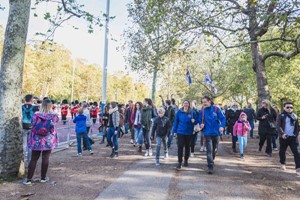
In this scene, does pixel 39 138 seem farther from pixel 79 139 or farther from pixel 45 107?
pixel 79 139

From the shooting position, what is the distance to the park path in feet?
19.0

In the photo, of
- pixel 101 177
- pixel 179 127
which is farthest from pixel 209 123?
pixel 101 177

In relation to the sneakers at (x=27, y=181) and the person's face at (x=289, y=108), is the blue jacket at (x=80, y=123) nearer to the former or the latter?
the sneakers at (x=27, y=181)

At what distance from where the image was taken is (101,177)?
23.8 feet

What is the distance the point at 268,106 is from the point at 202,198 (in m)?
6.77

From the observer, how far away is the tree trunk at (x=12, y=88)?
6762 millimetres

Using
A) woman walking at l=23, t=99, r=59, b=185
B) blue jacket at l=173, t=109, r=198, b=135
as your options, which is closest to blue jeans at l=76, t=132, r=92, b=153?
woman walking at l=23, t=99, r=59, b=185

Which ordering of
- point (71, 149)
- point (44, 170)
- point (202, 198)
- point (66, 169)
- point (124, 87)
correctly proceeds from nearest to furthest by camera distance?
point (202, 198) < point (44, 170) < point (66, 169) < point (71, 149) < point (124, 87)

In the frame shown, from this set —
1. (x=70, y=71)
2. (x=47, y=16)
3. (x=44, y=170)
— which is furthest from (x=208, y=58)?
(x=70, y=71)

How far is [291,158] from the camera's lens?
10.6m

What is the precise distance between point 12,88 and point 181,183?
4505 mm

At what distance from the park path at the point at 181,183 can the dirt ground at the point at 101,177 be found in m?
0.08

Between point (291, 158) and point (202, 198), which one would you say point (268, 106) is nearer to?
point (291, 158)

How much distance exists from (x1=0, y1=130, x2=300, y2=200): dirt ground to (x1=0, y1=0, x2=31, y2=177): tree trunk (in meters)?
0.61
